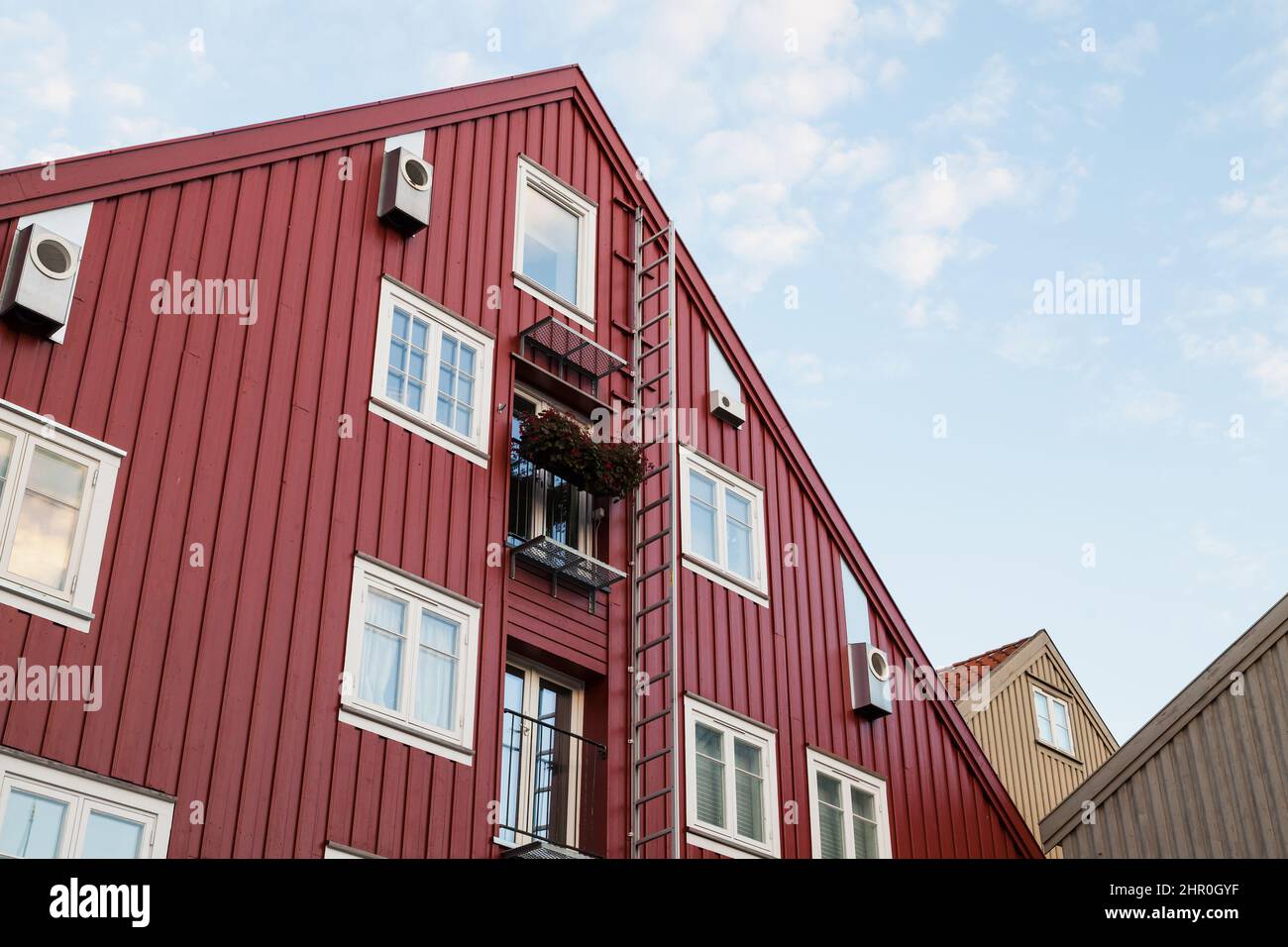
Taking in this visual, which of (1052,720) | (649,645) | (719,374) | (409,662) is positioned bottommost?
(409,662)

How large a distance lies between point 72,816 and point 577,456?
6947 mm

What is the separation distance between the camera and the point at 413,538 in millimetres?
15750

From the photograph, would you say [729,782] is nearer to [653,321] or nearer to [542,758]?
[542,758]

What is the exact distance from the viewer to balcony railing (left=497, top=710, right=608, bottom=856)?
15.9 meters

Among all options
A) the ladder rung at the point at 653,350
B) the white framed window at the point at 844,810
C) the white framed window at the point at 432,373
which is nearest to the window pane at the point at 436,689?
the white framed window at the point at 432,373

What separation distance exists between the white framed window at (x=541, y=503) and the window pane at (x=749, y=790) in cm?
301

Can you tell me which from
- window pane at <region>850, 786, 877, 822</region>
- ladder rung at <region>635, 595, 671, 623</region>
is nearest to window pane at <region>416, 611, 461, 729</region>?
ladder rung at <region>635, 595, 671, 623</region>

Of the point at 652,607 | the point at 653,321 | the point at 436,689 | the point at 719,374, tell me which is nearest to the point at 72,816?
the point at 436,689

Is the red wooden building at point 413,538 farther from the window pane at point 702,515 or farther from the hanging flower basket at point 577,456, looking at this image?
the hanging flower basket at point 577,456

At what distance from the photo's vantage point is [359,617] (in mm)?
14859

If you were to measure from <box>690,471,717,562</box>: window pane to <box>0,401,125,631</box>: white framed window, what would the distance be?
793cm
